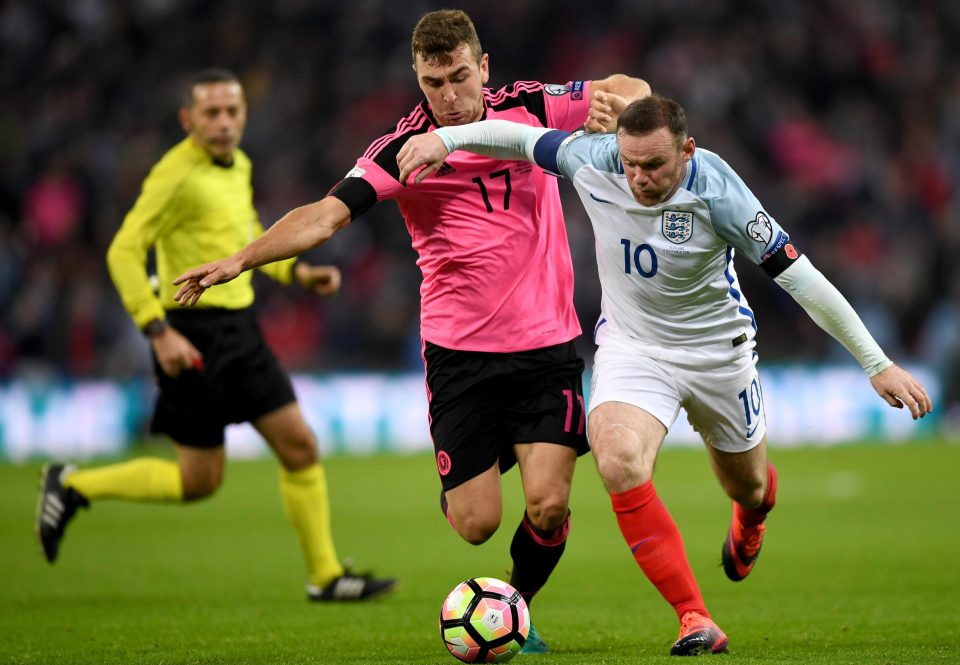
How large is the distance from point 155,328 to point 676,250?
10.3ft

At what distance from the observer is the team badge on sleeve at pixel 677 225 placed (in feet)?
17.6

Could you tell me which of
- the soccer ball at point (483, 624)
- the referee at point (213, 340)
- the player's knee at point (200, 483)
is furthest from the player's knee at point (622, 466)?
the player's knee at point (200, 483)

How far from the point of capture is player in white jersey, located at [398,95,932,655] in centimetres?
521

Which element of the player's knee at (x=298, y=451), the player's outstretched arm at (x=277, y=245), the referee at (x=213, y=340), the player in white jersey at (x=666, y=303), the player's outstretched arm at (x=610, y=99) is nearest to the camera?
the player's outstretched arm at (x=277, y=245)

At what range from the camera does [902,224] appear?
61.4 feet

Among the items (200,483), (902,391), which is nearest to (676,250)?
(902,391)

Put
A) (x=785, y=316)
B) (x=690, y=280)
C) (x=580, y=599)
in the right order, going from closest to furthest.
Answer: (x=690, y=280) → (x=580, y=599) → (x=785, y=316)

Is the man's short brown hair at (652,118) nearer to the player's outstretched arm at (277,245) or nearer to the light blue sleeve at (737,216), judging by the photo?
the light blue sleeve at (737,216)

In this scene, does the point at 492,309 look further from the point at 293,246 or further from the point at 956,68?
the point at 956,68

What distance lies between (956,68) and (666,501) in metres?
11.4

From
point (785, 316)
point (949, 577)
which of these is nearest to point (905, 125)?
point (785, 316)

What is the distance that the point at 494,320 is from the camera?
19.1ft

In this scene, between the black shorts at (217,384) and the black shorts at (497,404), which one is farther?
the black shorts at (217,384)

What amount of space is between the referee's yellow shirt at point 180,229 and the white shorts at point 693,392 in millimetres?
2691
